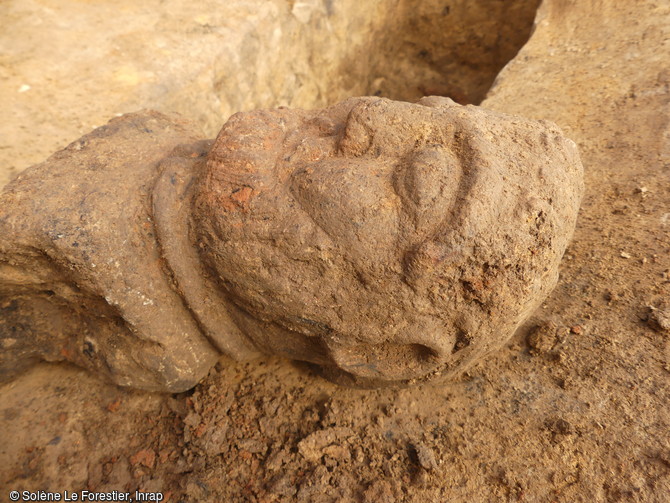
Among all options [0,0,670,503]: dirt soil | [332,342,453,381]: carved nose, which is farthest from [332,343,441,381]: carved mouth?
[0,0,670,503]: dirt soil

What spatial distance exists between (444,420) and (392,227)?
90 centimetres


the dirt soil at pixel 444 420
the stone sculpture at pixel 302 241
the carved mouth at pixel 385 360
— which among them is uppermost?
the stone sculpture at pixel 302 241

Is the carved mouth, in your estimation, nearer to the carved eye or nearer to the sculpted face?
the sculpted face

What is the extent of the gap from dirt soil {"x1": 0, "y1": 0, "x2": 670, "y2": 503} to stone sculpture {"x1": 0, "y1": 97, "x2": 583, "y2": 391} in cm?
22

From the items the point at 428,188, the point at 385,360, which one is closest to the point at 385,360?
the point at 385,360

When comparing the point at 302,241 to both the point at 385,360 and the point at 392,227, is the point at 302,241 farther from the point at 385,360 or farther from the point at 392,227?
the point at 385,360

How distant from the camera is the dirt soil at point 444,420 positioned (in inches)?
65.2

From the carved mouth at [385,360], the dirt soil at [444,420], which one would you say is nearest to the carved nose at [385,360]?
the carved mouth at [385,360]

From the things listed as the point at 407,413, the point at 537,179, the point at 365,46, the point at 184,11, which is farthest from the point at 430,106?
the point at 365,46

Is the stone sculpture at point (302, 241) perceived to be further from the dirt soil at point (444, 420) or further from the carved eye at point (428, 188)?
the dirt soil at point (444, 420)

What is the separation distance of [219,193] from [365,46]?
357cm

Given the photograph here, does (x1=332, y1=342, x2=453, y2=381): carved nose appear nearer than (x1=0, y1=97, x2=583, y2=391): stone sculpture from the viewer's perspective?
No

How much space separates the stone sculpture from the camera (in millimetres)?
1374

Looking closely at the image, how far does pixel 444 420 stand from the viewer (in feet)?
6.01
